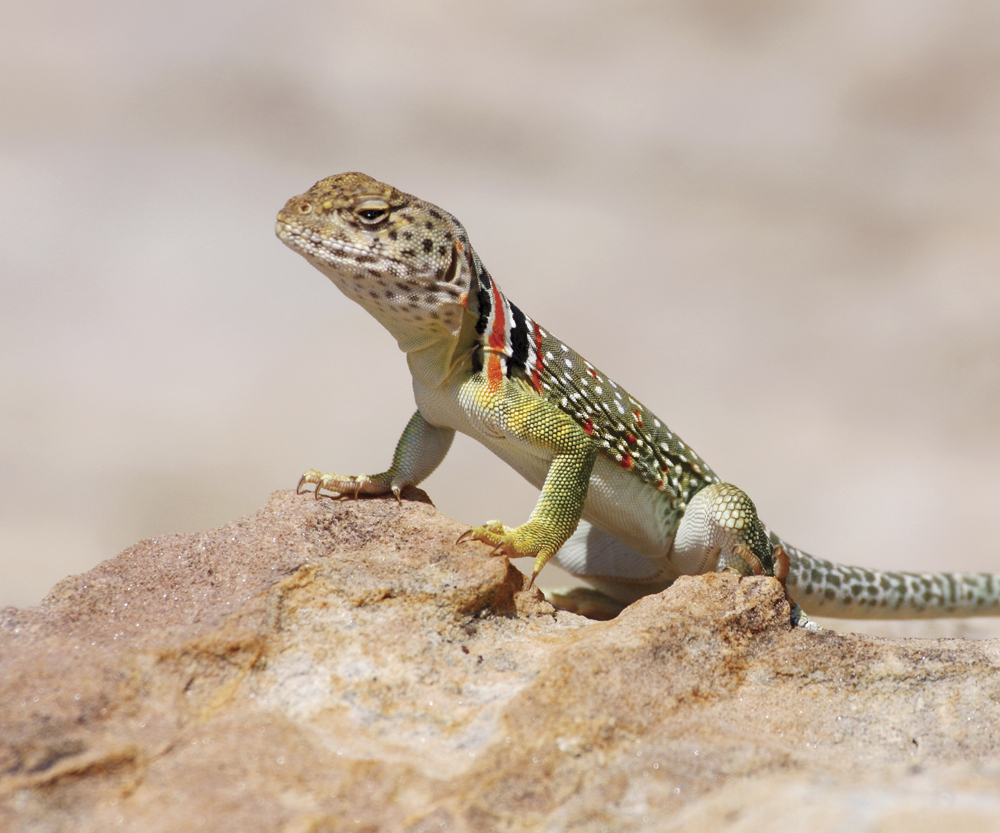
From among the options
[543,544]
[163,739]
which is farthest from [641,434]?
[163,739]

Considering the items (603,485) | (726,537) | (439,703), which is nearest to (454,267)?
(603,485)

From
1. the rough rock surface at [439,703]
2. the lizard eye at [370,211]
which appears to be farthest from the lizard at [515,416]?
the rough rock surface at [439,703]

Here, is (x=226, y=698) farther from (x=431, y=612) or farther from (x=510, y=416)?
(x=510, y=416)

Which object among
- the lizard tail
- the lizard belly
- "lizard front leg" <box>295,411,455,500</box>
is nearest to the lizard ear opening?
the lizard belly

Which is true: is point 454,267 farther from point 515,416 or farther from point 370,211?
point 515,416

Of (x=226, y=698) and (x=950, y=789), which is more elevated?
(x=950, y=789)

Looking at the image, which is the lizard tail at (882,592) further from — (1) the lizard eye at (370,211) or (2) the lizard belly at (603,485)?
Result: (1) the lizard eye at (370,211)
